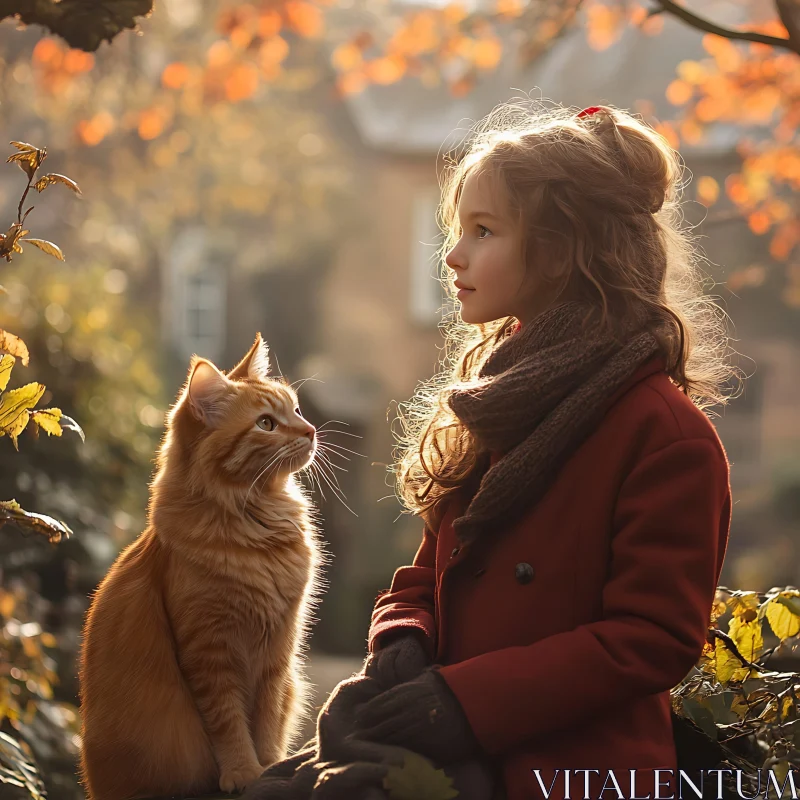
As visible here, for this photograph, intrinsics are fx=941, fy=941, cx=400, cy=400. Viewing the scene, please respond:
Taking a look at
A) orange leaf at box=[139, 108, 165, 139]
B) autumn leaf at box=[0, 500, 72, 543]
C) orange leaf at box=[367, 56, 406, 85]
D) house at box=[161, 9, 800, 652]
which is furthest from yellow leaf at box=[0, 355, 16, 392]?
house at box=[161, 9, 800, 652]

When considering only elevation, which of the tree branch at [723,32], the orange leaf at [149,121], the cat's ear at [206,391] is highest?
the orange leaf at [149,121]

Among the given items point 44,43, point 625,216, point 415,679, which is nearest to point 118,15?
point 625,216

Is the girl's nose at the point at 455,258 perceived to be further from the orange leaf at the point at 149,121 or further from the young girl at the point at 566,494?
the orange leaf at the point at 149,121

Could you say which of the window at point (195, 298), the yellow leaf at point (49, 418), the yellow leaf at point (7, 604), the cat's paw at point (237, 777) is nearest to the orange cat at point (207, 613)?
the cat's paw at point (237, 777)

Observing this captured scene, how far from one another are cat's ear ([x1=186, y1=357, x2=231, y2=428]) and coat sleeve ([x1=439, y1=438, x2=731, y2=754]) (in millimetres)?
849

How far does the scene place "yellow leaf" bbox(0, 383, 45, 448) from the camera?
70.4 inches

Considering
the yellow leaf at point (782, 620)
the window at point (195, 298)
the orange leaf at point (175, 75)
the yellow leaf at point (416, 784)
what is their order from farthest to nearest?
the window at point (195, 298), the orange leaf at point (175, 75), the yellow leaf at point (782, 620), the yellow leaf at point (416, 784)

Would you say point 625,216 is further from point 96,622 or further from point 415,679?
point 96,622

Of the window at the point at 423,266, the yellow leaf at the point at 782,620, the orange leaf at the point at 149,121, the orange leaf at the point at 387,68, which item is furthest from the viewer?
the window at the point at 423,266

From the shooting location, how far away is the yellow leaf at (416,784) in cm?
149

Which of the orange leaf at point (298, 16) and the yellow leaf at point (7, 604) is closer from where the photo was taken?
the yellow leaf at point (7, 604)

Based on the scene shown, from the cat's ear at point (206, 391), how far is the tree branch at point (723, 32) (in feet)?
4.85

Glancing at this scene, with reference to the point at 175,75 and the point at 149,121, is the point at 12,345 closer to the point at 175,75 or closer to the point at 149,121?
the point at 175,75

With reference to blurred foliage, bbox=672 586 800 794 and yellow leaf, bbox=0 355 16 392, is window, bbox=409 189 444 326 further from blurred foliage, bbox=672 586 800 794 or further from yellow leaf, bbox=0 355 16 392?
yellow leaf, bbox=0 355 16 392
